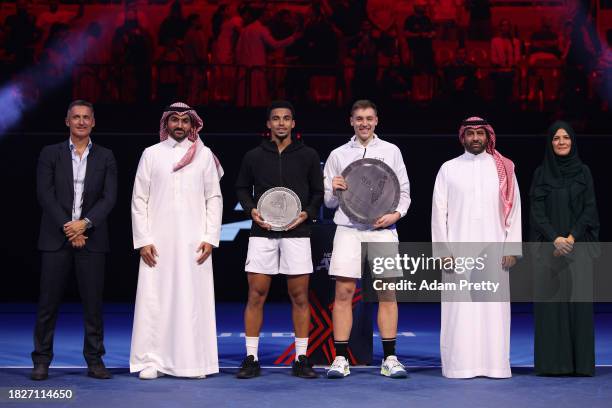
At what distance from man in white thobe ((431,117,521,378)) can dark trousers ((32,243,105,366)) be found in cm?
252

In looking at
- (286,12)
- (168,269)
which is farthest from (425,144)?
(168,269)

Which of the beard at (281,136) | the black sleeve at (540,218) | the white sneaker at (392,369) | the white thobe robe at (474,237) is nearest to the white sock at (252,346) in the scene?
the white sneaker at (392,369)

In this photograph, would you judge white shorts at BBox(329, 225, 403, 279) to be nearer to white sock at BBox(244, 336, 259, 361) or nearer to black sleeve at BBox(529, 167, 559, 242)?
white sock at BBox(244, 336, 259, 361)

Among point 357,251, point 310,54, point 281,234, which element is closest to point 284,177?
point 281,234

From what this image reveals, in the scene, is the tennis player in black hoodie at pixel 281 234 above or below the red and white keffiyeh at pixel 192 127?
below

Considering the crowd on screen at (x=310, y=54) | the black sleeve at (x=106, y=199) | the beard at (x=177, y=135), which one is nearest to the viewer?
the black sleeve at (x=106, y=199)

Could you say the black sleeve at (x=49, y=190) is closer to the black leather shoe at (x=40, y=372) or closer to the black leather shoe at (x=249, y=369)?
the black leather shoe at (x=40, y=372)

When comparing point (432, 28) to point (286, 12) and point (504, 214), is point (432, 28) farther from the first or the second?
point (504, 214)

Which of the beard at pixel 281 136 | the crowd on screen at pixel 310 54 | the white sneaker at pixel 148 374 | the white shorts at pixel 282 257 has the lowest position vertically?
the white sneaker at pixel 148 374

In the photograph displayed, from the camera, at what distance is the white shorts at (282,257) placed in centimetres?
639

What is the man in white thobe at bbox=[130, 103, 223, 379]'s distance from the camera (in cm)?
640

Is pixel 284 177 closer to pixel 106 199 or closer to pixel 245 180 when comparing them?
pixel 245 180

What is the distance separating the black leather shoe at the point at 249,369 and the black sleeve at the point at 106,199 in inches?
57.8

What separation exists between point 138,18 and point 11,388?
8.77 m
